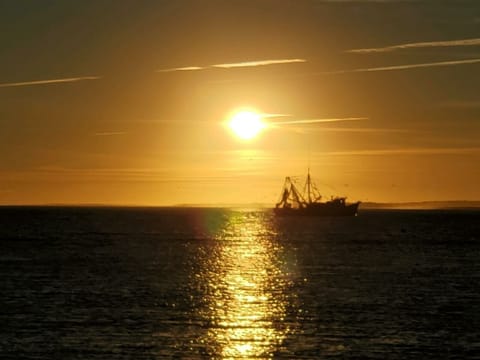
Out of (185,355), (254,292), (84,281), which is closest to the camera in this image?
(185,355)

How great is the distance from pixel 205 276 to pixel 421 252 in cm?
6713

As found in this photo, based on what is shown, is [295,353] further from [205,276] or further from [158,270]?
[158,270]

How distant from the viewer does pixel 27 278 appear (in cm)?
10781

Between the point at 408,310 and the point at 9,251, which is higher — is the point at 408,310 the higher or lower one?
the lower one

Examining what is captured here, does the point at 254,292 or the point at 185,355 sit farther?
the point at 254,292

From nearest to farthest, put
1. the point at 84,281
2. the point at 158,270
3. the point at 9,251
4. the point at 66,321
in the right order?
the point at 66,321
the point at 84,281
the point at 158,270
the point at 9,251

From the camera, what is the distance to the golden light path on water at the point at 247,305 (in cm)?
6094

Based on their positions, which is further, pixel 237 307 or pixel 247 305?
pixel 247 305

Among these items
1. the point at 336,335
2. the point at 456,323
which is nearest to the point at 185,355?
the point at 336,335

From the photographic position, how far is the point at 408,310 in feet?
263

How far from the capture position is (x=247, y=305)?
270 ft

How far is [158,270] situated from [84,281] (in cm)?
1874

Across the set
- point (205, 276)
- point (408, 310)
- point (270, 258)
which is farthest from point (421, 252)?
point (408, 310)

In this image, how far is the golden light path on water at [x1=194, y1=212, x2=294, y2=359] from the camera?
6094 centimetres
